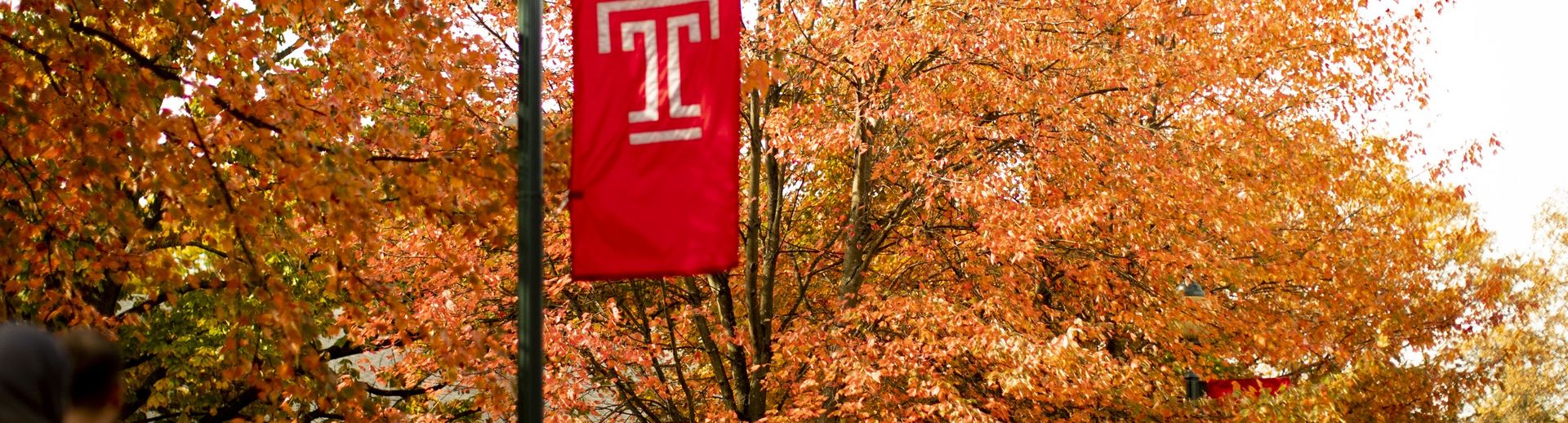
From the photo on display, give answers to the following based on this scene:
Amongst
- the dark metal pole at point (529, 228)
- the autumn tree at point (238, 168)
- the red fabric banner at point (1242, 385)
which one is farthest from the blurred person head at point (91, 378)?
the red fabric banner at point (1242, 385)

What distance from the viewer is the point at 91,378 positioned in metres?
2.35

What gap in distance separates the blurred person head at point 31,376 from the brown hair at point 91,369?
0.03 m

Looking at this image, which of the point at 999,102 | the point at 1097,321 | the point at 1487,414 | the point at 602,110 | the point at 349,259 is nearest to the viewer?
the point at 602,110

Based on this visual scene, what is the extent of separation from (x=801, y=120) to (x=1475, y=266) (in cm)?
1586

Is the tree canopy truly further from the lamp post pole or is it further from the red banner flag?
the red banner flag

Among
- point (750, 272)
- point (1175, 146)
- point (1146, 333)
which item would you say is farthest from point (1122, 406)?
point (750, 272)

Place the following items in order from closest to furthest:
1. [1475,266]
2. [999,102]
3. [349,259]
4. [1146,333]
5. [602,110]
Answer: [602,110], [349,259], [999,102], [1146,333], [1475,266]

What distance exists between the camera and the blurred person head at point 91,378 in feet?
7.59

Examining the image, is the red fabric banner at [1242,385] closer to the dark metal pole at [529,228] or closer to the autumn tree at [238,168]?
the autumn tree at [238,168]

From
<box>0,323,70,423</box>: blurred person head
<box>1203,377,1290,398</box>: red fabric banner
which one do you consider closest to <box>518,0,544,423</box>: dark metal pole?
<box>0,323,70,423</box>: blurred person head

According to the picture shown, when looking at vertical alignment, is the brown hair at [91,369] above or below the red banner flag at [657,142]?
below

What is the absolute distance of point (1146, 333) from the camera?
15023 mm

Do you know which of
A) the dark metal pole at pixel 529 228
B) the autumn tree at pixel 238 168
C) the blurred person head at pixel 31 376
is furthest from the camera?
the autumn tree at pixel 238 168

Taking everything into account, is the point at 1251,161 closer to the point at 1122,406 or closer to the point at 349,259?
the point at 1122,406
